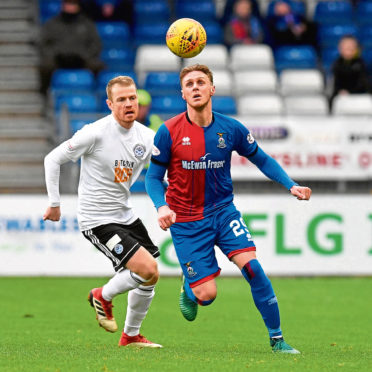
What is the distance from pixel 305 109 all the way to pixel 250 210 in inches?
118

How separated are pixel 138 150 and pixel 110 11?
38.2 feet

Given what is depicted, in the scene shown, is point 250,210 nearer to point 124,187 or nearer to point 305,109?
point 305,109

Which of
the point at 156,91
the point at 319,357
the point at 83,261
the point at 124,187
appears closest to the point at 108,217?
the point at 124,187

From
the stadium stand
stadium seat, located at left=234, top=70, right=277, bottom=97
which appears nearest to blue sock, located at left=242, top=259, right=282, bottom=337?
the stadium stand

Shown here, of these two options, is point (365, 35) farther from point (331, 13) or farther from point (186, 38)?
point (186, 38)

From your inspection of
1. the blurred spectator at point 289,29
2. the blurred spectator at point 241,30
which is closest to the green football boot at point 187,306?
the blurred spectator at point 241,30

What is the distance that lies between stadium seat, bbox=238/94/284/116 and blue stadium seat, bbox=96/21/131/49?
3153mm

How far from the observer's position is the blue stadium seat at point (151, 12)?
19.6m

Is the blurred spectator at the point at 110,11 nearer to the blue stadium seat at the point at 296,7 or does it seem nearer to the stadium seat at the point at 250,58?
the stadium seat at the point at 250,58

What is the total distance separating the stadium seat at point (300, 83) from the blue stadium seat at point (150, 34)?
2.60 metres

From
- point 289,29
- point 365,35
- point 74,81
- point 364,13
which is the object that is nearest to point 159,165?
point 74,81

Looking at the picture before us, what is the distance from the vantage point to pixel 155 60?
1811 centimetres

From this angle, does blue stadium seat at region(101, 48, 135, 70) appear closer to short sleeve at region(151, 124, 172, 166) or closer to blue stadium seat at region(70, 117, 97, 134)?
blue stadium seat at region(70, 117, 97, 134)

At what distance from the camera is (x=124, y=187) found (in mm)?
8188
